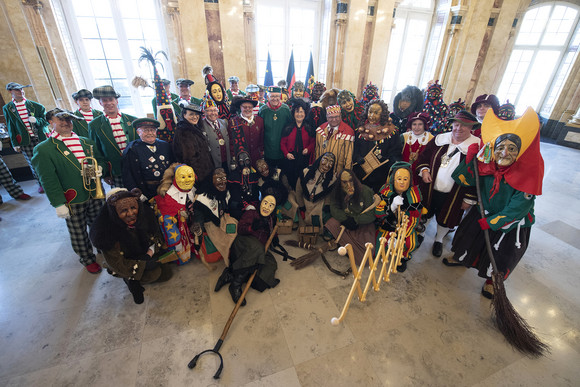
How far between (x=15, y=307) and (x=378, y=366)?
13.8 feet

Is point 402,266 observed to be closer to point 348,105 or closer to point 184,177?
point 348,105

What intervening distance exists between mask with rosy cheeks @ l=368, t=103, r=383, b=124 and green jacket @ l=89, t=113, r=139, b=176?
3.70 metres

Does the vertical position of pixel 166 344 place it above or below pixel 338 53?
below

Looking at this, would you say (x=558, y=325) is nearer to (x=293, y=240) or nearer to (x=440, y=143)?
(x=440, y=143)

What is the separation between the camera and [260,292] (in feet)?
10.3

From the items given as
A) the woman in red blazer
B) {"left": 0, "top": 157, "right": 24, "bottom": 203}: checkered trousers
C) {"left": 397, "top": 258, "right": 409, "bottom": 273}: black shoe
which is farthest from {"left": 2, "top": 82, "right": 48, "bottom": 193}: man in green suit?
{"left": 397, "top": 258, "right": 409, "bottom": 273}: black shoe

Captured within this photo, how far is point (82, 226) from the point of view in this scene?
3.22 m

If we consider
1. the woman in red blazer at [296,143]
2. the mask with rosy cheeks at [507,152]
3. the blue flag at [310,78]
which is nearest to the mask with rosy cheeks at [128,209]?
the woman in red blazer at [296,143]

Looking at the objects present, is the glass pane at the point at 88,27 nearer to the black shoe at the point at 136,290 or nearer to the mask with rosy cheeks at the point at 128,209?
the mask with rosy cheeks at the point at 128,209

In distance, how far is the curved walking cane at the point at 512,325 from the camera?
2.48 meters

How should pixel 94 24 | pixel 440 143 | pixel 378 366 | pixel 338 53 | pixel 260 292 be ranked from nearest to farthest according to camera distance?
pixel 378 366
pixel 260 292
pixel 440 143
pixel 94 24
pixel 338 53

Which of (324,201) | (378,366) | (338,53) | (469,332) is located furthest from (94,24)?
(469,332)

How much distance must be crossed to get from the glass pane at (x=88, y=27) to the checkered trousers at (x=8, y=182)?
12.4 feet

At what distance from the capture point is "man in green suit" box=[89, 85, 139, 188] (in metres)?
3.52
